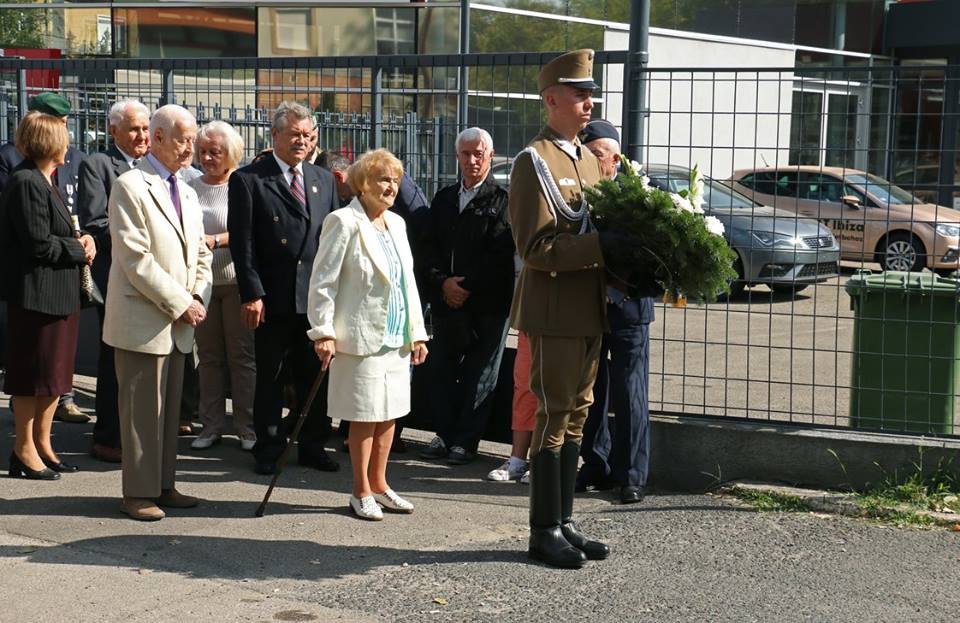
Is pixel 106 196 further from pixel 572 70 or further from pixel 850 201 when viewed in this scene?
pixel 850 201

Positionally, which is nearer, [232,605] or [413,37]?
[232,605]

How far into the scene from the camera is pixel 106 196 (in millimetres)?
7871

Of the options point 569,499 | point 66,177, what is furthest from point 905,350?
point 66,177

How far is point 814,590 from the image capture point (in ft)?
17.8

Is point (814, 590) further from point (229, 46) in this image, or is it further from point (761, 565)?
point (229, 46)

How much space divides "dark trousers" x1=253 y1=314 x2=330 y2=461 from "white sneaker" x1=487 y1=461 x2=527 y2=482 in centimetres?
105

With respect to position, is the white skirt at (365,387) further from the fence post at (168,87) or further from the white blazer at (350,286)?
the fence post at (168,87)

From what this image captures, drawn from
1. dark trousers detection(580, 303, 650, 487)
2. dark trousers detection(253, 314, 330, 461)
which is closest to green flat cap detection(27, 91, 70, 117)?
dark trousers detection(253, 314, 330, 461)

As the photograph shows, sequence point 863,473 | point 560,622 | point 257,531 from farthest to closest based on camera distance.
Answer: point 863,473 → point 257,531 → point 560,622

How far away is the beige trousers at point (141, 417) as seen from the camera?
6.35 meters

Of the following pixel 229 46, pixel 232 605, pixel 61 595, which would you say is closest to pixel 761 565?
pixel 232 605

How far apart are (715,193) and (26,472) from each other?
4079mm

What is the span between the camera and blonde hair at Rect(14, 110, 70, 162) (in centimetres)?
699

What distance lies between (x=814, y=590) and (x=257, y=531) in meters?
2.63
